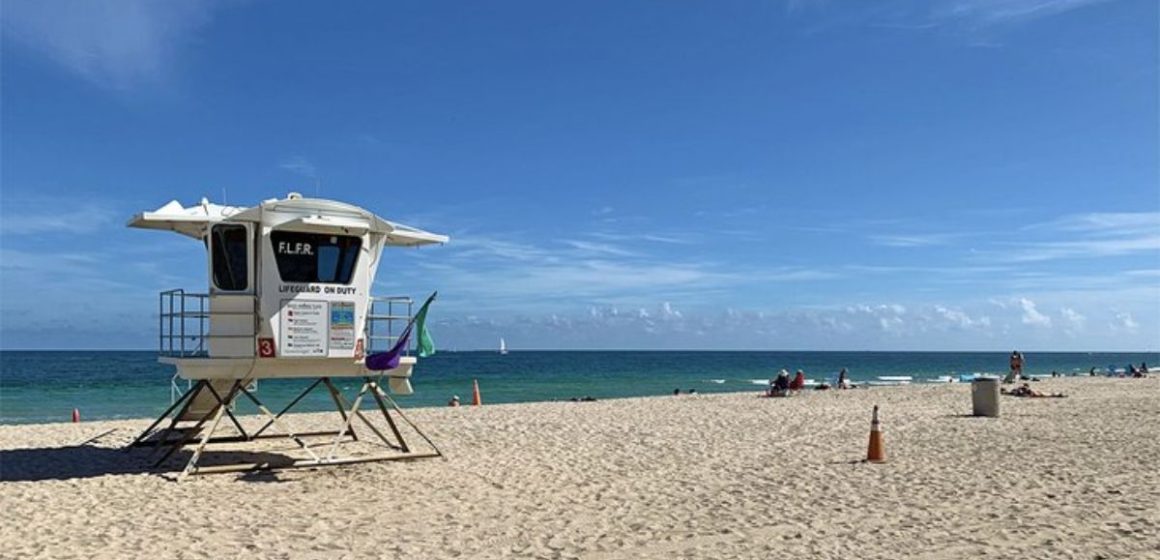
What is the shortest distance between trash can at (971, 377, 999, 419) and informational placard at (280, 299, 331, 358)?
1564 cm

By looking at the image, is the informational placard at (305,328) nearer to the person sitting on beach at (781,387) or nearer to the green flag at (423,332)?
the green flag at (423,332)

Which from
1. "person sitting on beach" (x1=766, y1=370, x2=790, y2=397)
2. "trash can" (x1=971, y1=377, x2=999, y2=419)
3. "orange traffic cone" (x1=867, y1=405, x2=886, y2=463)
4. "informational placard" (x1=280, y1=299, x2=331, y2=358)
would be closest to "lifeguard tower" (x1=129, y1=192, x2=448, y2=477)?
"informational placard" (x1=280, y1=299, x2=331, y2=358)

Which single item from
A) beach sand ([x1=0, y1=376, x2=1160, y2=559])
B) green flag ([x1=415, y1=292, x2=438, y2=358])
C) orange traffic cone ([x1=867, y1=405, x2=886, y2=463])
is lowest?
beach sand ([x1=0, y1=376, x2=1160, y2=559])

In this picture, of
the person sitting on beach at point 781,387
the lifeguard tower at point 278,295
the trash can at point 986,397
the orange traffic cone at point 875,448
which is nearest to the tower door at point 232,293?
the lifeguard tower at point 278,295

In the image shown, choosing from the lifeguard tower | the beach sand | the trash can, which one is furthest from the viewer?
the trash can

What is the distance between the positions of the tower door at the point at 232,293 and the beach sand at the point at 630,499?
185 cm

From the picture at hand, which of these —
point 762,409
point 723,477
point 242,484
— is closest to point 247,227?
point 242,484

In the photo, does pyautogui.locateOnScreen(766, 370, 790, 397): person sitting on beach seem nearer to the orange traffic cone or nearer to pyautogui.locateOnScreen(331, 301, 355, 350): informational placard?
the orange traffic cone

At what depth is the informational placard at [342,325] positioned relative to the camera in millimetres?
13148

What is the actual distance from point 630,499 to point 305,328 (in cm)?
521

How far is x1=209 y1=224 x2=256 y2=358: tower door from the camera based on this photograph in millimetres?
12852

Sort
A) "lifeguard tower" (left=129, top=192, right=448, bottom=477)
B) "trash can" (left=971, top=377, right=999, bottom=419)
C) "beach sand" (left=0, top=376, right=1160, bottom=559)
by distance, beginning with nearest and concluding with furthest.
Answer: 1. "beach sand" (left=0, top=376, right=1160, bottom=559)
2. "lifeguard tower" (left=129, top=192, right=448, bottom=477)
3. "trash can" (left=971, top=377, right=999, bottom=419)

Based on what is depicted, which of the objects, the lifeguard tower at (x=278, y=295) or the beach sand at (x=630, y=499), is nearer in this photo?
the beach sand at (x=630, y=499)

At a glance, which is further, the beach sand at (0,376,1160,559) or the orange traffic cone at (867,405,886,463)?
the orange traffic cone at (867,405,886,463)
